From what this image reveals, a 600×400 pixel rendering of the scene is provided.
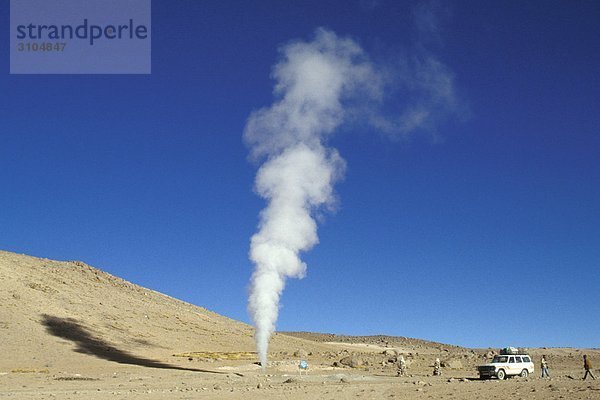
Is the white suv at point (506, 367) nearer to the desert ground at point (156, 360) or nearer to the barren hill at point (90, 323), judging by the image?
the desert ground at point (156, 360)

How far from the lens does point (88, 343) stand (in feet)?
228

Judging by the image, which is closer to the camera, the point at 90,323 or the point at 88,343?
the point at 88,343

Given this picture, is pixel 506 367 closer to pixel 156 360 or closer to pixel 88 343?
pixel 156 360

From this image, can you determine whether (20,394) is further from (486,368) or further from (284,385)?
(486,368)

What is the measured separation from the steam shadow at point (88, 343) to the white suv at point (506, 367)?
2726 centimetres

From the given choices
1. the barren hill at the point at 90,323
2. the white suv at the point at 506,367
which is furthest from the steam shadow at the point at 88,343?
the white suv at the point at 506,367

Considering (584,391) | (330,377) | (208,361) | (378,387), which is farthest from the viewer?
(208,361)

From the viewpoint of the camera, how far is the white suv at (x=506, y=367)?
43.7 metres

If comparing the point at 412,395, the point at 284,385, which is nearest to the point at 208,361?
the point at 284,385

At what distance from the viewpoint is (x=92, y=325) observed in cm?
7850

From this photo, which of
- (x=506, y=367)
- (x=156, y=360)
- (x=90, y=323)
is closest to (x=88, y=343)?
(x=90, y=323)

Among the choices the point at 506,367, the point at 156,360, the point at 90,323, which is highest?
the point at 90,323

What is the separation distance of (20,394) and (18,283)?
173ft

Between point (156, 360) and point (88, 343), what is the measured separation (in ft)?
35.9
